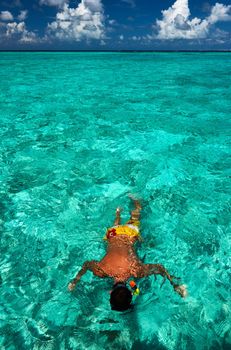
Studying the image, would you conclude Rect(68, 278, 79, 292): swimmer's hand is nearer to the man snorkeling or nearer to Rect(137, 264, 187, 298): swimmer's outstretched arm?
the man snorkeling

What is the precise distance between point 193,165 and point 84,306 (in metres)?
5.15

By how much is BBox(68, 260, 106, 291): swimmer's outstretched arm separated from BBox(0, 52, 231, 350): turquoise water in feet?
0.41

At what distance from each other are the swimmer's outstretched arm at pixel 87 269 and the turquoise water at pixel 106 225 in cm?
13

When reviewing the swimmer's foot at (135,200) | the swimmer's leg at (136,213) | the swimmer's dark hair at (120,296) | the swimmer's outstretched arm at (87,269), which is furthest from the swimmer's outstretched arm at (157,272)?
the swimmer's foot at (135,200)

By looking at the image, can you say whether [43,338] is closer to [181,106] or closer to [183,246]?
[183,246]

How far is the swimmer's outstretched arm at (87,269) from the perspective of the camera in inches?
156

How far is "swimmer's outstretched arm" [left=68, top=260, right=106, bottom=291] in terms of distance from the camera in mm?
3972

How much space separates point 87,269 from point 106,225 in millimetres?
1466

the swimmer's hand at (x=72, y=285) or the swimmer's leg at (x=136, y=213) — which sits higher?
the swimmer's leg at (x=136, y=213)

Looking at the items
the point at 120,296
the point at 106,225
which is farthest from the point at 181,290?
the point at 106,225

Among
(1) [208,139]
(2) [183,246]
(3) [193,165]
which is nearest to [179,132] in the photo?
(1) [208,139]

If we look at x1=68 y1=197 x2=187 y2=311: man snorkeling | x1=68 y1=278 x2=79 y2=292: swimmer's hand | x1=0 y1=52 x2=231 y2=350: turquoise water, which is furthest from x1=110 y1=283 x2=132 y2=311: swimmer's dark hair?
x1=68 y1=278 x2=79 y2=292: swimmer's hand

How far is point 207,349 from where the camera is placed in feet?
11.1

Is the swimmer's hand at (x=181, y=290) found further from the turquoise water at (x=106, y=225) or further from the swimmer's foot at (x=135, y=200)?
the swimmer's foot at (x=135, y=200)
